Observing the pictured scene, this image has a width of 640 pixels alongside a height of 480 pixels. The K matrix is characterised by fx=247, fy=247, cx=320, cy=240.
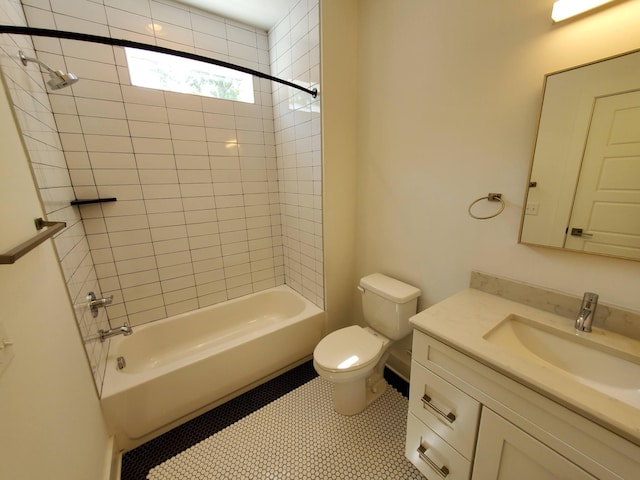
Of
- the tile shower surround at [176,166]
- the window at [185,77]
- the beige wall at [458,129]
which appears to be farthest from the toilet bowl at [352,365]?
the window at [185,77]

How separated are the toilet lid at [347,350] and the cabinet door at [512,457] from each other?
625 millimetres

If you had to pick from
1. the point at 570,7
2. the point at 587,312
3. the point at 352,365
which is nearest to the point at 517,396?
the point at 587,312

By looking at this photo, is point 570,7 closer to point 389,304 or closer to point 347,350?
point 389,304

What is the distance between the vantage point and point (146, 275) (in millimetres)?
1912

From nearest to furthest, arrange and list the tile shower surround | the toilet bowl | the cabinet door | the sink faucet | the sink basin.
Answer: the cabinet door < the sink basin < the sink faucet < the toilet bowl < the tile shower surround

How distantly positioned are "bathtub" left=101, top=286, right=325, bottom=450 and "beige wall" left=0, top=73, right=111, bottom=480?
278mm

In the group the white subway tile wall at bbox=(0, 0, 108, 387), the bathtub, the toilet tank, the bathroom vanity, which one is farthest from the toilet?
the white subway tile wall at bbox=(0, 0, 108, 387)

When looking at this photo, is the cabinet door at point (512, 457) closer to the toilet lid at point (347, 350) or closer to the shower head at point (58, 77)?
the toilet lid at point (347, 350)

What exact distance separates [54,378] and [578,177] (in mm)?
2020

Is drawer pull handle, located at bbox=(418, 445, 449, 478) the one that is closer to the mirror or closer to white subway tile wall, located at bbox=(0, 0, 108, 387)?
the mirror

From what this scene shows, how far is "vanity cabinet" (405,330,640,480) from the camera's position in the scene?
641 millimetres

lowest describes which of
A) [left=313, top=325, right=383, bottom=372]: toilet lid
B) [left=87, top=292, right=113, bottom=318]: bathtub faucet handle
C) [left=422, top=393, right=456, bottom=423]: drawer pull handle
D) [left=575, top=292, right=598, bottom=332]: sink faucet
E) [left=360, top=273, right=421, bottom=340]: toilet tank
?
[left=313, top=325, right=383, bottom=372]: toilet lid

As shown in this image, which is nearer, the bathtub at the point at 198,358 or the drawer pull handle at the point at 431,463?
the drawer pull handle at the point at 431,463

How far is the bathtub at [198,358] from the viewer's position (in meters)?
1.40
